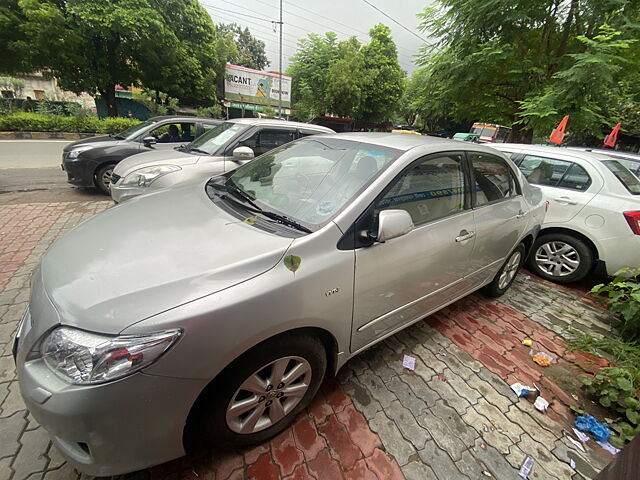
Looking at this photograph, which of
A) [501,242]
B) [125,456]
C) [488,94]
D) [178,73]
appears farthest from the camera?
[178,73]

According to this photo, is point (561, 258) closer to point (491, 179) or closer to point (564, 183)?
point (564, 183)

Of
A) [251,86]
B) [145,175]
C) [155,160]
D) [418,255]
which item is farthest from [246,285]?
[251,86]

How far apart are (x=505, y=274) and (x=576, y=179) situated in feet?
5.98

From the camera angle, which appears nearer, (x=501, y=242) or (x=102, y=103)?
(x=501, y=242)

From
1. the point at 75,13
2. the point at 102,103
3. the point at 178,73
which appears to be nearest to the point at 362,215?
the point at 75,13

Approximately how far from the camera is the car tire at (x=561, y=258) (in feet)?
12.3

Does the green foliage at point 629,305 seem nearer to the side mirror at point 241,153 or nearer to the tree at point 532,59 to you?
the side mirror at point 241,153

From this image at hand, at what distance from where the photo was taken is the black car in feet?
18.4

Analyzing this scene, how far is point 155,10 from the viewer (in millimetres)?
14508

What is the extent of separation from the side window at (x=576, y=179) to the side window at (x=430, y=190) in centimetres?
256

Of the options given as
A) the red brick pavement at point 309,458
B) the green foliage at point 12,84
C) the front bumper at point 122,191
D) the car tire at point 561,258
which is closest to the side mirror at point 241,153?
the front bumper at point 122,191

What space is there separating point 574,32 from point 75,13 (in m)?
18.8

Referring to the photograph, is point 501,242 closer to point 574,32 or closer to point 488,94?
point 488,94

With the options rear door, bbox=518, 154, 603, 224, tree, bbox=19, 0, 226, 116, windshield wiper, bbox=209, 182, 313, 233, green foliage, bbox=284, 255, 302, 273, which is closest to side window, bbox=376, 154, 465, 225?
windshield wiper, bbox=209, 182, 313, 233
